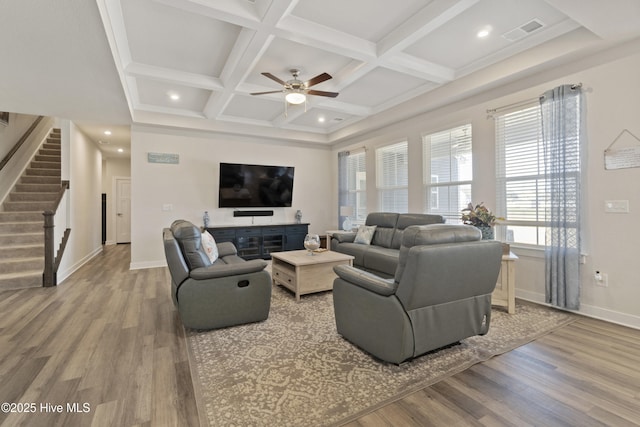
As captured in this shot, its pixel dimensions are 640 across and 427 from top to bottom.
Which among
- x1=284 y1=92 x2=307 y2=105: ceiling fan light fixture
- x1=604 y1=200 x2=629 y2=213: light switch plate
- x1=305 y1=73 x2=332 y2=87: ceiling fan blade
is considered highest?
x1=305 y1=73 x2=332 y2=87: ceiling fan blade

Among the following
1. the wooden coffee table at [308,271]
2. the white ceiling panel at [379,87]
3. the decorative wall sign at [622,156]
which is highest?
the white ceiling panel at [379,87]

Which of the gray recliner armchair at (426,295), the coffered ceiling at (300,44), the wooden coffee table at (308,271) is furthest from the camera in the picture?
the wooden coffee table at (308,271)

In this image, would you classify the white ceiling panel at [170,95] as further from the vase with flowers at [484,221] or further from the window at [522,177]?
the window at [522,177]

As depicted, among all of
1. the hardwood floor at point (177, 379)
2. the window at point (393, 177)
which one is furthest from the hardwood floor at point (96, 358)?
the window at point (393, 177)

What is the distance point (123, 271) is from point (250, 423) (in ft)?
16.1


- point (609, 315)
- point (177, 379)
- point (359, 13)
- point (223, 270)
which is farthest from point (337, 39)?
point (609, 315)

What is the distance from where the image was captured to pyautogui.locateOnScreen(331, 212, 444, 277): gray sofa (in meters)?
4.30

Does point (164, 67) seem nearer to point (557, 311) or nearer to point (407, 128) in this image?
point (407, 128)

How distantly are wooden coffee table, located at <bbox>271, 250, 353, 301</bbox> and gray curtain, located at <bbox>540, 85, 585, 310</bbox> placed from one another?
2385mm

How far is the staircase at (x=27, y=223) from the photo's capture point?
4413mm

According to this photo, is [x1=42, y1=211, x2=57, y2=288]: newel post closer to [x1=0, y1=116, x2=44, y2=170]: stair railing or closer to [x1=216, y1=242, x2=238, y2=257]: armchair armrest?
[x1=0, y1=116, x2=44, y2=170]: stair railing

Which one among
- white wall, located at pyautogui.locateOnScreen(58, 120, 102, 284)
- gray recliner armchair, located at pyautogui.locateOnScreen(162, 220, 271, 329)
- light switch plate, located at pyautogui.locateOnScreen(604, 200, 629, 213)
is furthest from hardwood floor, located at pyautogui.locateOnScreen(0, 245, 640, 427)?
white wall, located at pyautogui.locateOnScreen(58, 120, 102, 284)

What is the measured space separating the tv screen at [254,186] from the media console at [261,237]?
56cm

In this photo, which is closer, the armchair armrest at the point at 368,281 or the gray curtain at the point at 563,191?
the armchair armrest at the point at 368,281
